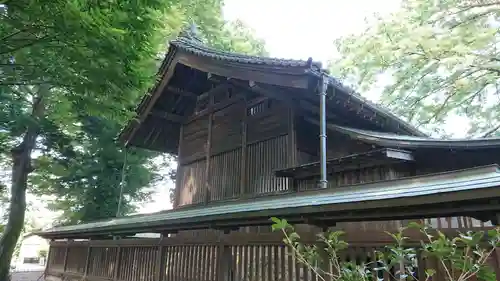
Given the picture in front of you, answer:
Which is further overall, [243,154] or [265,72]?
[243,154]

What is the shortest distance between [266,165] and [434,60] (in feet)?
22.7

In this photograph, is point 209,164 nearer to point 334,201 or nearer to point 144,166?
point 334,201

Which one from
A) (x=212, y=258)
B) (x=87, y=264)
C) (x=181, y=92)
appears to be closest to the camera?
(x=212, y=258)

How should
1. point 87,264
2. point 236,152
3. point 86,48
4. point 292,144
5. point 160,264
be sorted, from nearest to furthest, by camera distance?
point 86,48 → point 160,264 → point 292,144 → point 236,152 → point 87,264

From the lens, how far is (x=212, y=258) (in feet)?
17.9

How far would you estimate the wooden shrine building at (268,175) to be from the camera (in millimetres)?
3543

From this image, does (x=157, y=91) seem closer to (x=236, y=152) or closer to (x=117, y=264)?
(x=236, y=152)

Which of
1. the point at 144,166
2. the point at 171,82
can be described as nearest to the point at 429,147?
the point at 171,82

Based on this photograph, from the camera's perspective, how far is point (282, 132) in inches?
288

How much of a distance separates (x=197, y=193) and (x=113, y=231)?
7.68ft

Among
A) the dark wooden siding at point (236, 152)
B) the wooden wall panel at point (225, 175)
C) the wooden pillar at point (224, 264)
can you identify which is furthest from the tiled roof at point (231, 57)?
the wooden pillar at point (224, 264)

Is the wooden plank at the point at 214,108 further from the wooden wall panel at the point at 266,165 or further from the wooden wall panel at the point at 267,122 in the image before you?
the wooden wall panel at the point at 266,165

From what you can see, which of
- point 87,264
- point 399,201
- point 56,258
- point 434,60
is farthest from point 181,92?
point 399,201

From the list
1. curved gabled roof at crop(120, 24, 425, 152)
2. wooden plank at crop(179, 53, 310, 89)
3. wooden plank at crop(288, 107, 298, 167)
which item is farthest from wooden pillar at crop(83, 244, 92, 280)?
wooden plank at crop(288, 107, 298, 167)
